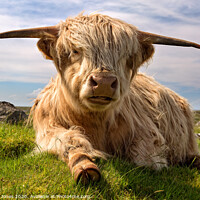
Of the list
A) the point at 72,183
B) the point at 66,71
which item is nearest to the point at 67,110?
the point at 66,71

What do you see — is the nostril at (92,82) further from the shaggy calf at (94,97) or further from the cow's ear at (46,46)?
the cow's ear at (46,46)

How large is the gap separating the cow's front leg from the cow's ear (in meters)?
0.91

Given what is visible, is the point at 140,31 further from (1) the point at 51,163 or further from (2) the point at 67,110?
(1) the point at 51,163

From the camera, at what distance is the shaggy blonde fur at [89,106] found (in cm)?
309

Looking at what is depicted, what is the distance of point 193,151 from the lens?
5176 mm

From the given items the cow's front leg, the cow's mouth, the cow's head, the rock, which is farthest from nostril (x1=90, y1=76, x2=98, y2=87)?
the rock

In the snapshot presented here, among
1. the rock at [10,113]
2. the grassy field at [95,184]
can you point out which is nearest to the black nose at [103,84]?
the grassy field at [95,184]

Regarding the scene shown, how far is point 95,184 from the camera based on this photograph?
245 cm

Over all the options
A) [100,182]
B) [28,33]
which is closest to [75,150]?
A: [100,182]

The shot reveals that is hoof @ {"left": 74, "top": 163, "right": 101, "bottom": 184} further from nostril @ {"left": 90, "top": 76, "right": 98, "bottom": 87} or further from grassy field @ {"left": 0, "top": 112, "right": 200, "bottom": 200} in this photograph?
nostril @ {"left": 90, "top": 76, "right": 98, "bottom": 87}

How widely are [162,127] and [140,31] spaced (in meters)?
1.60

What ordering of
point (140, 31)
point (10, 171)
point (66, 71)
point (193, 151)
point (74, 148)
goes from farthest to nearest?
point (193, 151), point (140, 31), point (66, 71), point (74, 148), point (10, 171)

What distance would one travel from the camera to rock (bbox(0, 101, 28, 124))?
253 inches

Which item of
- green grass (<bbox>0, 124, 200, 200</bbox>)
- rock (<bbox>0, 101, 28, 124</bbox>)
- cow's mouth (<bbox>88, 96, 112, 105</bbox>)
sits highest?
cow's mouth (<bbox>88, 96, 112, 105</bbox>)
